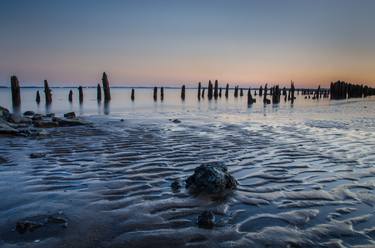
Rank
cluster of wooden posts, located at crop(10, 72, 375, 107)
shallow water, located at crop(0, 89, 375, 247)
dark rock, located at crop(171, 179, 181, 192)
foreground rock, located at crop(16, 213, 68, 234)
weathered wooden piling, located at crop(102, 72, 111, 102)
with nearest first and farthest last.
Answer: shallow water, located at crop(0, 89, 375, 247) < foreground rock, located at crop(16, 213, 68, 234) < dark rock, located at crop(171, 179, 181, 192) < cluster of wooden posts, located at crop(10, 72, 375, 107) < weathered wooden piling, located at crop(102, 72, 111, 102)

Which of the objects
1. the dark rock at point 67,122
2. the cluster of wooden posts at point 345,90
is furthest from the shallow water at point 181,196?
the cluster of wooden posts at point 345,90

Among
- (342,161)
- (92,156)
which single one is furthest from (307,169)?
(92,156)

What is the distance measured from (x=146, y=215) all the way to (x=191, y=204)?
787mm

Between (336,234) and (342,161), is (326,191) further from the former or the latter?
(342,161)

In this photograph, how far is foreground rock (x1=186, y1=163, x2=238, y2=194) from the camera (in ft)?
18.3

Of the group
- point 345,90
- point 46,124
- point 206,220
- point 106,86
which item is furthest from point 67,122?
point 345,90

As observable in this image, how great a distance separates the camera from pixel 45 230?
13.0ft

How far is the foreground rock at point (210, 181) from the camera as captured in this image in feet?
18.3

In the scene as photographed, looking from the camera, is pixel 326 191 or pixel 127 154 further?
pixel 127 154

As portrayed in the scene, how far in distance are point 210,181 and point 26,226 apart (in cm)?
291

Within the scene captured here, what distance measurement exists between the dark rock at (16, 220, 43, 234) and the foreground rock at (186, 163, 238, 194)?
247 centimetres

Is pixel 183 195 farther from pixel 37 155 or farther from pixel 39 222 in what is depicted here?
pixel 37 155

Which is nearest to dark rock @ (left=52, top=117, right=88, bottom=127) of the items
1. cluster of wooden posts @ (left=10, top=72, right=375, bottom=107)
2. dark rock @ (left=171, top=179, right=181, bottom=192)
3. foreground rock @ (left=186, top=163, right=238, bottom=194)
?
dark rock @ (left=171, top=179, right=181, bottom=192)

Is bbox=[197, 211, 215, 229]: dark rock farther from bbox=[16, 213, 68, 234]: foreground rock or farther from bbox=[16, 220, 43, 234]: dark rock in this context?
bbox=[16, 220, 43, 234]: dark rock
